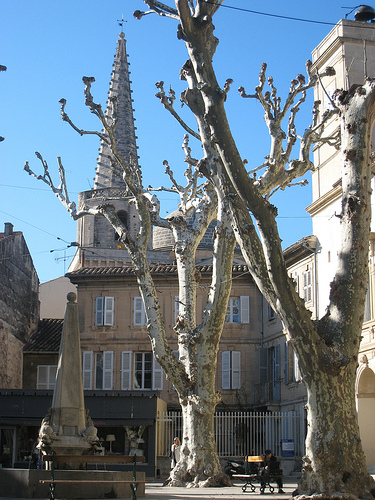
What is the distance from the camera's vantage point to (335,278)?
11.0 meters

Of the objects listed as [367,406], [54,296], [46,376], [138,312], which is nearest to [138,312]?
[138,312]

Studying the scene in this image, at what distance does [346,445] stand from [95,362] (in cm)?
2285

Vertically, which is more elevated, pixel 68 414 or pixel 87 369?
pixel 87 369

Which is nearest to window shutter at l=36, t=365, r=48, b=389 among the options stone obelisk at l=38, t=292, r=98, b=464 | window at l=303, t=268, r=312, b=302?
window at l=303, t=268, r=312, b=302

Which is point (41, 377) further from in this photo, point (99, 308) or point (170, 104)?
point (170, 104)

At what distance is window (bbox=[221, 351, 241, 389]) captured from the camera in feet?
103

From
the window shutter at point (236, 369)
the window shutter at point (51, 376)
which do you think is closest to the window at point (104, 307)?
the window shutter at point (51, 376)

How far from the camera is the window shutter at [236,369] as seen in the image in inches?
1234

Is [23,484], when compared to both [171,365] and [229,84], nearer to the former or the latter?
[171,365]

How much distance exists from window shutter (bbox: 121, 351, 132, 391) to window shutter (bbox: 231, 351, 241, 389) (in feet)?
14.3

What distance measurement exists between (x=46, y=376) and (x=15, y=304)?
340 cm

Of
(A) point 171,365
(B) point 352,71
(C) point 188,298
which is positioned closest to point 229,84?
(C) point 188,298

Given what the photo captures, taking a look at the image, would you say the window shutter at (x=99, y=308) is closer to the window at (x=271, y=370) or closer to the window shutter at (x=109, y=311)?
the window shutter at (x=109, y=311)

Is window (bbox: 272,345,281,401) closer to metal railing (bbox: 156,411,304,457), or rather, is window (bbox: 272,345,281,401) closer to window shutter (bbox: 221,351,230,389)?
metal railing (bbox: 156,411,304,457)
